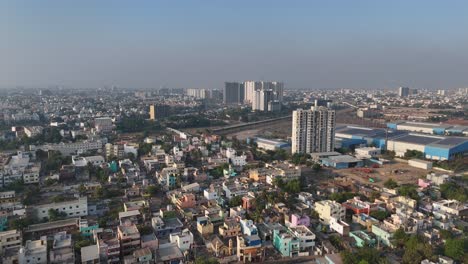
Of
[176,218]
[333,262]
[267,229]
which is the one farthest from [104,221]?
[333,262]

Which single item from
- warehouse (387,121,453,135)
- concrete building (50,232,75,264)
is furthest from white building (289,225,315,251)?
warehouse (387,121,453,135)

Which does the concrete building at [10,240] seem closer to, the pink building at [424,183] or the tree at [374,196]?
the tree at [374,196]

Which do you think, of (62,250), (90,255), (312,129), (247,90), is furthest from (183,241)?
(247,90)

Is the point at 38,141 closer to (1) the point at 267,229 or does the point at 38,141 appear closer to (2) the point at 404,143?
(1) the point at 267,229

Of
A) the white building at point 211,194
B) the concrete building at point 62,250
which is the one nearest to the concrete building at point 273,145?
the white building at point 211,194

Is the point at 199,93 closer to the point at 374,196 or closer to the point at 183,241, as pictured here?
the point at 374,196

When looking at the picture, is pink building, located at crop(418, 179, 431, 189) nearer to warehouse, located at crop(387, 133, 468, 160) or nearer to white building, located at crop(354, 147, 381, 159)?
white building, located at crop(354, 147, 381, 159)
